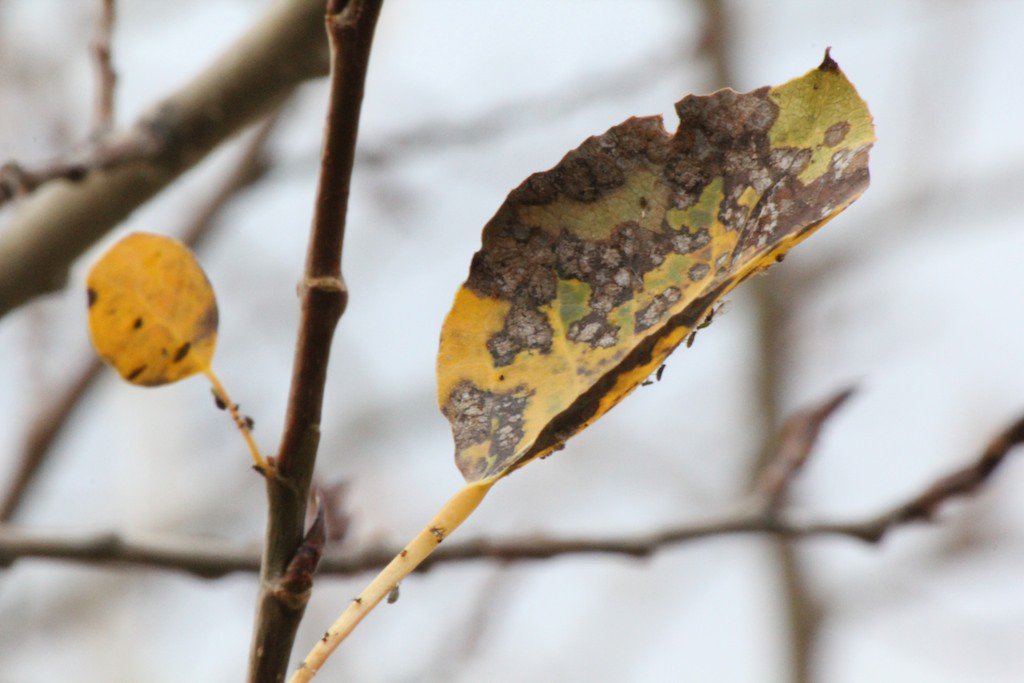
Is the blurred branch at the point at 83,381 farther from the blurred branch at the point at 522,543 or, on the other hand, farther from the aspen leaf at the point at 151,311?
the aspen leaf at the point at 151,311

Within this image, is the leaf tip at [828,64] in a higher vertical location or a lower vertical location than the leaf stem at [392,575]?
higher

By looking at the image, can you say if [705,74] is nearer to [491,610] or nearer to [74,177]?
[491,610]

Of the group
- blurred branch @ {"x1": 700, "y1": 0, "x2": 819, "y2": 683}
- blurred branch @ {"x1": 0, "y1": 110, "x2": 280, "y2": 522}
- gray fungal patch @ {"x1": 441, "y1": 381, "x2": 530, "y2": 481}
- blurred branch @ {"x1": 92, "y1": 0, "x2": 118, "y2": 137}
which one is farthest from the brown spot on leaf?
blurred branch @ {"x1": 700, "y1": 0, "x2": 819, "y2": 683}

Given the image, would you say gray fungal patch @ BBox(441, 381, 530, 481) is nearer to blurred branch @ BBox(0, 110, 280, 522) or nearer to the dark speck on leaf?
the dark speck on leaf

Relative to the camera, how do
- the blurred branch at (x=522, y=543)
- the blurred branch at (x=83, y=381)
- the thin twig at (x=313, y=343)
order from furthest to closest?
the blurred branch at (x=83, y=381)
the blurred branch at (x=522, y=543)
the thin twig at (x=313, y=343)

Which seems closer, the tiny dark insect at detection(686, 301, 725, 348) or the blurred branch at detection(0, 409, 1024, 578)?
the tiny dark insect at detection(686, 301, 725, 348)

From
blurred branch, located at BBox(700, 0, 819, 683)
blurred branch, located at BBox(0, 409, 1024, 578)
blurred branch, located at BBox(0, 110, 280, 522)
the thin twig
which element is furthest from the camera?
blurred branch, located at BBox(700, 0, 819, 683)

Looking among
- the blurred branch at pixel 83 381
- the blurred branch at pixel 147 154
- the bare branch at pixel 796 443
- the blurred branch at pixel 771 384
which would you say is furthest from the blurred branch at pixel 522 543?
the blurred branch at pixel 771 384

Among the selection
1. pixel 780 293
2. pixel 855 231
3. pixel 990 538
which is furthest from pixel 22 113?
pixel 990 538
